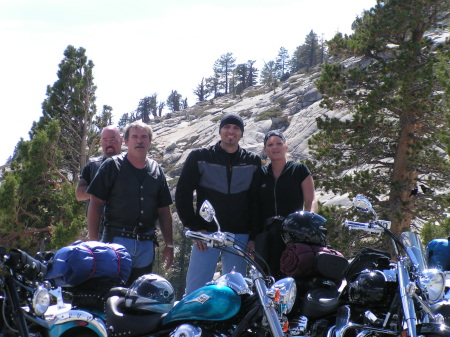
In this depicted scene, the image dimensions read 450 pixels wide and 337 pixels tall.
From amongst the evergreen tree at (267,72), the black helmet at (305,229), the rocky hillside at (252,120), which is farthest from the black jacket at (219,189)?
the evergreen tree at (267,72)

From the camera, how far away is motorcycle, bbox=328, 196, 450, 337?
348 centimetres

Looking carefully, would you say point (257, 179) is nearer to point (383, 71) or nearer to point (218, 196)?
point (218, 196)

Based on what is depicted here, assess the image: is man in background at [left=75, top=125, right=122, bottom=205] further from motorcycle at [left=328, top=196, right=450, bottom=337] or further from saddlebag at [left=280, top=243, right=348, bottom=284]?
motorcycle at [left=328, top=196, right=450, bottom=337]

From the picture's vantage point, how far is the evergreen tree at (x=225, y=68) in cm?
10975

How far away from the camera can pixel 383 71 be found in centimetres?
1848

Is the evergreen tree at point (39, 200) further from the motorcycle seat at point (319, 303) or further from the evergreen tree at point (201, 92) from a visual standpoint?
the evergreen tree at point (201, 92)

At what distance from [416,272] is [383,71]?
1585 centimetres

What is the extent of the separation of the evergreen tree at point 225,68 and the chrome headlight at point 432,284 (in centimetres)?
10723

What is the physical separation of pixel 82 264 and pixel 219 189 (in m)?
1.58

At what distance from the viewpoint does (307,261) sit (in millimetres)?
4512

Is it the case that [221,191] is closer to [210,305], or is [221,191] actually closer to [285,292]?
[210,305]

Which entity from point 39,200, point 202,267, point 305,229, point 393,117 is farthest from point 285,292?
point 39,200

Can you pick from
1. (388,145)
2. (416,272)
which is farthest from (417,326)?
(388,145)

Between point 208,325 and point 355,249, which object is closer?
point 208,325
